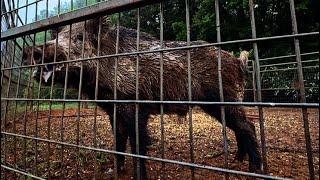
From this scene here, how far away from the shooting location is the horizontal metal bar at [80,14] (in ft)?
6.66

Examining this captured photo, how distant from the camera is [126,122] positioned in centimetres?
363

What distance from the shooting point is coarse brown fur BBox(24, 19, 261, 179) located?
3645 mm

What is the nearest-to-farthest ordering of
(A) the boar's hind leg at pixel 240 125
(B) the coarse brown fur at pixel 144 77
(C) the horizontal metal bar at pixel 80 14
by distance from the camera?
1. (C) the horizontal metal bar at pixel 80 14
2. (B) the coarse brown fur at pixel 144 77
3. (A) the boar's hind leg at pixel 240 125

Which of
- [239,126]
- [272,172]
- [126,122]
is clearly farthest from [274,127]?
[126,122]

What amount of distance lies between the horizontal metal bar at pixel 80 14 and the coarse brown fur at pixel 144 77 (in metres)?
0.33

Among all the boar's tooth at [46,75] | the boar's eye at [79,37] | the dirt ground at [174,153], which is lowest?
the dirt ground at [174,153]

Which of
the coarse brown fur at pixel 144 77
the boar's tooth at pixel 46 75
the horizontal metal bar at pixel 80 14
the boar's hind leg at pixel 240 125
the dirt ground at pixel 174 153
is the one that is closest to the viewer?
the horizontal metal bar at pixel 80 14

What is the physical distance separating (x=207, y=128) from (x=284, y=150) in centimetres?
103

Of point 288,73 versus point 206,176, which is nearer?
point 206,176

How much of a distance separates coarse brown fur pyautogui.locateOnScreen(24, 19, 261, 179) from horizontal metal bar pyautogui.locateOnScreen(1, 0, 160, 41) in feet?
1.09

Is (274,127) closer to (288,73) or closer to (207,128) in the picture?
(207,128)

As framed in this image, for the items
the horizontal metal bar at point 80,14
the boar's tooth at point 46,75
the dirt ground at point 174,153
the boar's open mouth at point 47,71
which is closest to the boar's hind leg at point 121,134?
the dirt ground at point 174,153

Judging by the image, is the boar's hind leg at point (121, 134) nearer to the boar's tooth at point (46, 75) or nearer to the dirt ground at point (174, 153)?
the dirt ground at point (174, 153)

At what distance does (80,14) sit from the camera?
2.37 meters
